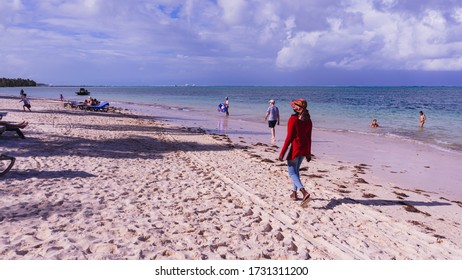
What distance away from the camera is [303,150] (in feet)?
17.6

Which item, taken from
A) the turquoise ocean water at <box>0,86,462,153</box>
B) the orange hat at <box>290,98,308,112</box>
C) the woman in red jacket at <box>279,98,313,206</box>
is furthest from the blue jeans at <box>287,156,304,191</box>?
the turquoise ocean water at <box>0,86,462,153</box>

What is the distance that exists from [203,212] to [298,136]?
2037 mm

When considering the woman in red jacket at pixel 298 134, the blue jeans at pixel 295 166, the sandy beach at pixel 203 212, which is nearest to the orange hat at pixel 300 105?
the woman in red jacket at pixel 298 134

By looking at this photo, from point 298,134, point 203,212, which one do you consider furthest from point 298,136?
point 203,212

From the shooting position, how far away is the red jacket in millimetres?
5234

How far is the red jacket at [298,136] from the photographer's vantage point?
5.23 metres

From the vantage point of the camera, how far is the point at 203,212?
17.3ft

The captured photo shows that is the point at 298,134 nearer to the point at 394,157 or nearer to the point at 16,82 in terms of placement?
the point at 394,157

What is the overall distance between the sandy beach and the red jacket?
1.08m

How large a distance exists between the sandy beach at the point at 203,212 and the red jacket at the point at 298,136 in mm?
1080

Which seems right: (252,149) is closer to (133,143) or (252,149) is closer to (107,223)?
(133,143)

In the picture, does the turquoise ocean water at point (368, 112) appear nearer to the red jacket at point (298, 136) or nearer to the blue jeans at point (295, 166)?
the blue jeans at point (295, 166)

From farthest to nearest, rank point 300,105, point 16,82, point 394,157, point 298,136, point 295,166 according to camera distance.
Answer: point 16,82
point 394,157
point 295,166
point 298,136
point 300,105
